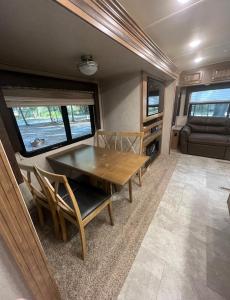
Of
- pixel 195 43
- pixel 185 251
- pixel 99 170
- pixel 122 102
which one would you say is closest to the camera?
pixel 185 251

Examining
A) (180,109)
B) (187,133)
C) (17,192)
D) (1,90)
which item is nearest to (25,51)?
(1,90)

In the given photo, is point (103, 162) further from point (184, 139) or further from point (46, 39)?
point (184, 139)

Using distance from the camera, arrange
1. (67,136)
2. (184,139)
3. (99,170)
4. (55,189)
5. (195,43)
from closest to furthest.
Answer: (55,189) < (99,170) < (195,43) < (67,136) < (184,139)

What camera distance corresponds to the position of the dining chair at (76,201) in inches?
43.4

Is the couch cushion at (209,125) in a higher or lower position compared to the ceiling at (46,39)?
lower

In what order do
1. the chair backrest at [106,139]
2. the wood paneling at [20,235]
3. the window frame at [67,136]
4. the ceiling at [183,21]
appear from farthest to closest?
the chair backrest at [106,139], the window frame at [67,136], the ceiling at [183,21], the wood paneling at [20,235]

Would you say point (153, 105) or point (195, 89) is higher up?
point (195, 89)

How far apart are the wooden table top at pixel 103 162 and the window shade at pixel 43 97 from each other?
81 centimetres

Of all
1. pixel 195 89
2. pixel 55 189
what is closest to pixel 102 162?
pixel 55 189

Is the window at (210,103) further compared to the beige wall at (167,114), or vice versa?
the window at (210,103)

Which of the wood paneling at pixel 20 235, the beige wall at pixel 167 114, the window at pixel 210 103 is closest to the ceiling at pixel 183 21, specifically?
the beige wall at pixel 167 114

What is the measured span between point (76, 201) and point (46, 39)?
1.43m

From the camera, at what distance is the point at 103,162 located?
1.73 m

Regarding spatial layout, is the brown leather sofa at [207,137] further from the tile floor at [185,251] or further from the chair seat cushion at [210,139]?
the tile floor at [185,251]
